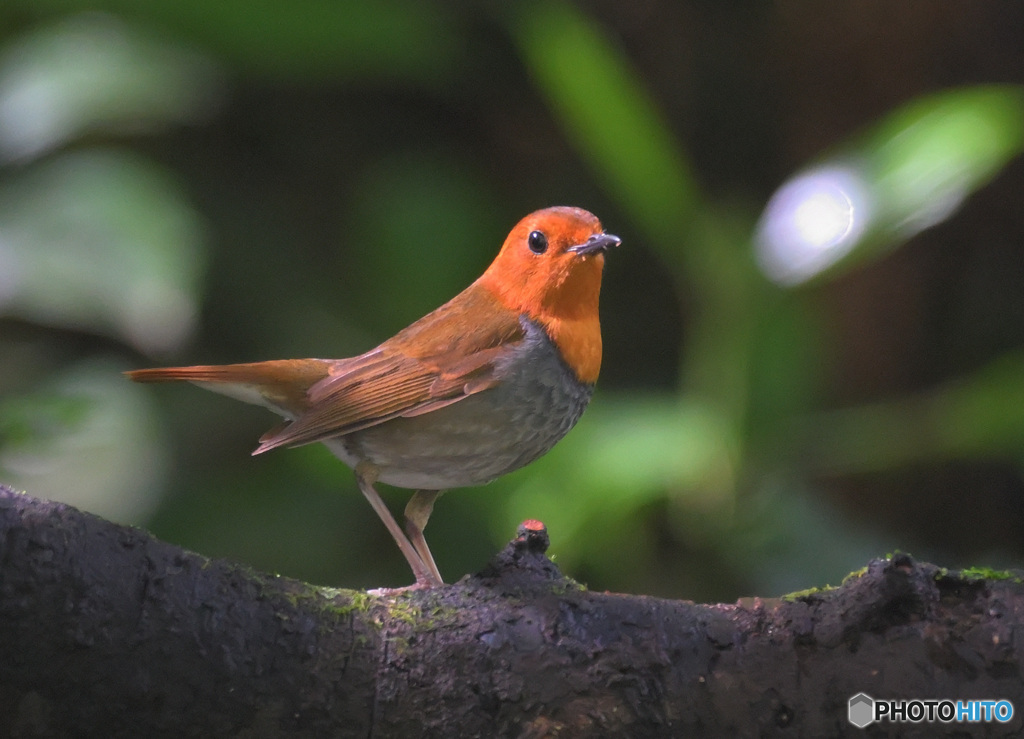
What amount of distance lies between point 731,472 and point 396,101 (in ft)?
10.2

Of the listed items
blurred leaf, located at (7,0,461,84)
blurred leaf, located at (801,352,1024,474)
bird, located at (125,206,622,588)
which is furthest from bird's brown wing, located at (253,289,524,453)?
blurred leaf, located at (7,0,461,84)

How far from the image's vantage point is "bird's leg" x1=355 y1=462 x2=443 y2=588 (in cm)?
264

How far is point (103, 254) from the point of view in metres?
3.55

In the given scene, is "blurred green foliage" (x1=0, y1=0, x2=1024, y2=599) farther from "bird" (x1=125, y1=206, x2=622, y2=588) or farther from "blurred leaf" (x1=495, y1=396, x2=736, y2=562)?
"bird" (x1=125, y1=206, x2=622, y2=588)

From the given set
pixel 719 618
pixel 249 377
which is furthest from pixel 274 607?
pixel 249 377

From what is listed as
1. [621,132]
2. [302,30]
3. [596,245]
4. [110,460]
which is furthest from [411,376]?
[302,30]

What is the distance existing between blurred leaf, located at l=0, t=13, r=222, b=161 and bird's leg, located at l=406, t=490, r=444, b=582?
2.12m

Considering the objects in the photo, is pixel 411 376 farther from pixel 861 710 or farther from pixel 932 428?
pixel 932 428

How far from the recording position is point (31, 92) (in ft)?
13.0

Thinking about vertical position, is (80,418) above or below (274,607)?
above

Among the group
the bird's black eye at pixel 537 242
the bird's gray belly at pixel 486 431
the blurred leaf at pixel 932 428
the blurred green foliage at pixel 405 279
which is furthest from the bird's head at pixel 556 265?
the blurred leaf at pixel 932 428

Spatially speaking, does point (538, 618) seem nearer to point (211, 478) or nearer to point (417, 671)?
point (417, 671)

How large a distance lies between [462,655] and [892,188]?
2.24 meters

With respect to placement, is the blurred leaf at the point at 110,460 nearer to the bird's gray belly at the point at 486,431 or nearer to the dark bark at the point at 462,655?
the bird's gray belly at the point at 486,431
